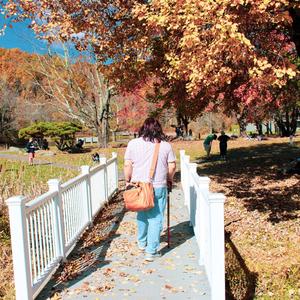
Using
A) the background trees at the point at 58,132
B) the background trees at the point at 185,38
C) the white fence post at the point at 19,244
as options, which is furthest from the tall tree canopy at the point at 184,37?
the background trees at the point at 58,132

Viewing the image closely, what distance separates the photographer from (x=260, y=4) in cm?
564

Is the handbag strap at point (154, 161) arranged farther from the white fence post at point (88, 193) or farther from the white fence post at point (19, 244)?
the white fence post at point (88, 193)

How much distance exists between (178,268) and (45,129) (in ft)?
95.2

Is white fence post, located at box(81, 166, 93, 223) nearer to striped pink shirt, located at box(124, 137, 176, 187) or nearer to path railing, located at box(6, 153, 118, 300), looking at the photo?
path railing, located at box(6, 153, 118, 300)

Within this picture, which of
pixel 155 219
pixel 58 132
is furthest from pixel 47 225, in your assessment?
pixel 58 132

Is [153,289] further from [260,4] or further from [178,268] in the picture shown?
[260,4]

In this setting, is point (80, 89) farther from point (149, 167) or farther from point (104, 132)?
point (149, 167)

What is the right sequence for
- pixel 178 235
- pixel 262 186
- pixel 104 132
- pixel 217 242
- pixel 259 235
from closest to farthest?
pixel 217 242 < pixel 178 235 < pixel 259 235 < pixel 262 186 < pixel 104 132

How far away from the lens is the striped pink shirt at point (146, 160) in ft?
17.2

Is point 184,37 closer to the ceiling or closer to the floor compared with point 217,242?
closer to the ceiling

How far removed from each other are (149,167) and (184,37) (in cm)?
203

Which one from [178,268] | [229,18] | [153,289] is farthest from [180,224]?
[229,18]

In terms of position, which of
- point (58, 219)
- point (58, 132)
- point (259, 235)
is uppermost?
point (58, 132)

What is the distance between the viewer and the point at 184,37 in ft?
19.1
